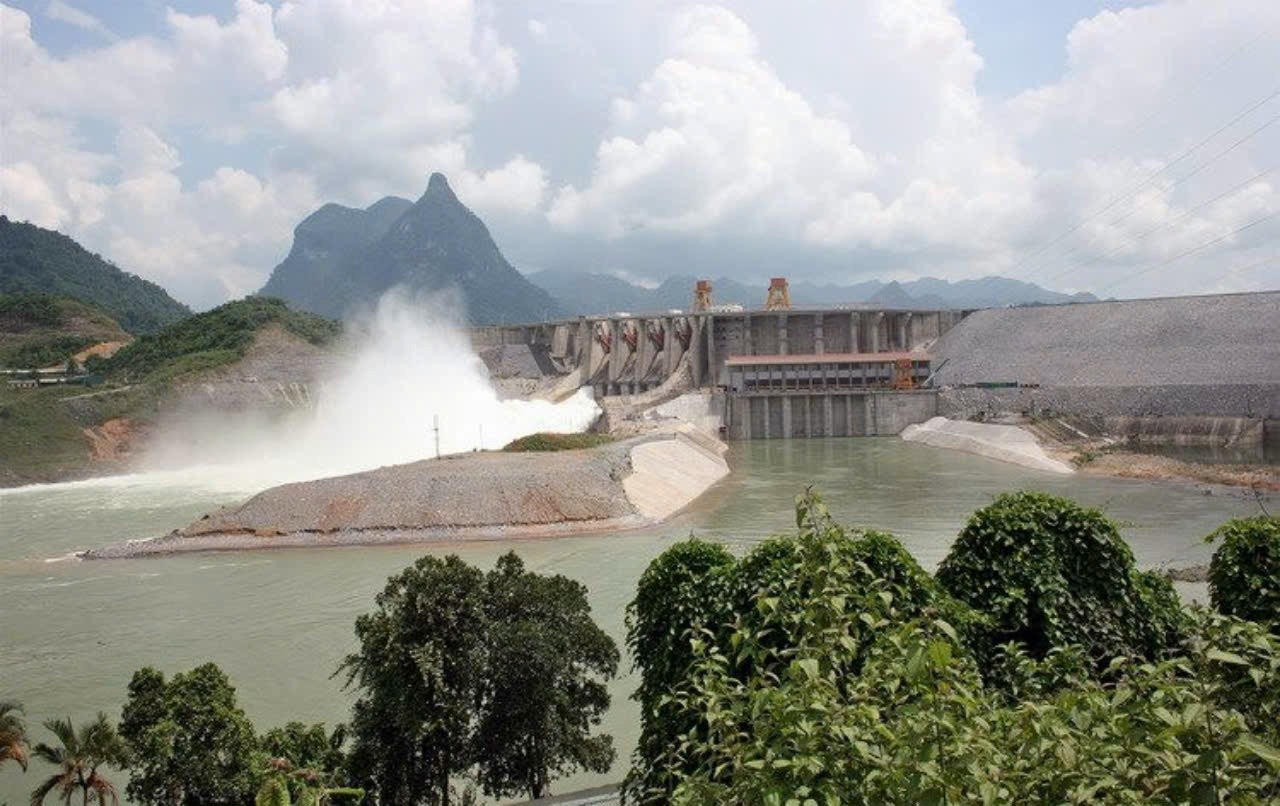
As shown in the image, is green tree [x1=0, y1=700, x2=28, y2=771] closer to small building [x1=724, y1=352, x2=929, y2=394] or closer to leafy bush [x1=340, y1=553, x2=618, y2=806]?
leafy bush [x1=340, y1=553, x2=618, y2=806]

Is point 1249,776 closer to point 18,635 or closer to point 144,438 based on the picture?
point 18,635

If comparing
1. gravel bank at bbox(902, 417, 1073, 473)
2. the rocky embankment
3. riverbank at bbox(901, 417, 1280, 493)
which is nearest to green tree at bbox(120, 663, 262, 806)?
the rocky embankment

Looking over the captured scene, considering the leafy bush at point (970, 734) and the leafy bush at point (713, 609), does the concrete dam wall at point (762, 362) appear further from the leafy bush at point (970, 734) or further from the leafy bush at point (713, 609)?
the leafy bush at point (970, 734)

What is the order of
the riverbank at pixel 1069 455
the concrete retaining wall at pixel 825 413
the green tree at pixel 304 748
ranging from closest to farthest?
the green tree at pixel 304 748, the riverbank at pixel 1069 455, the concrete retaining wall at pixel 825 413


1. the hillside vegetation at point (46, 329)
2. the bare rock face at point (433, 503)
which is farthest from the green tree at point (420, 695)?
the hillside vegetation at point (46, 329)

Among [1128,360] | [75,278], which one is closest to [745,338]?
[1128,360]

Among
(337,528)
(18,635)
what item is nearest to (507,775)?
(18,635)

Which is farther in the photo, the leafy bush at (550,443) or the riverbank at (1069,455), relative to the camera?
the leafy bush at (550,443)

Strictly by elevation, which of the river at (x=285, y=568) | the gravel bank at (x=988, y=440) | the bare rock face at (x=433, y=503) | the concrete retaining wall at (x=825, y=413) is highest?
the concrete retaining wall at (x=825, y=413)
